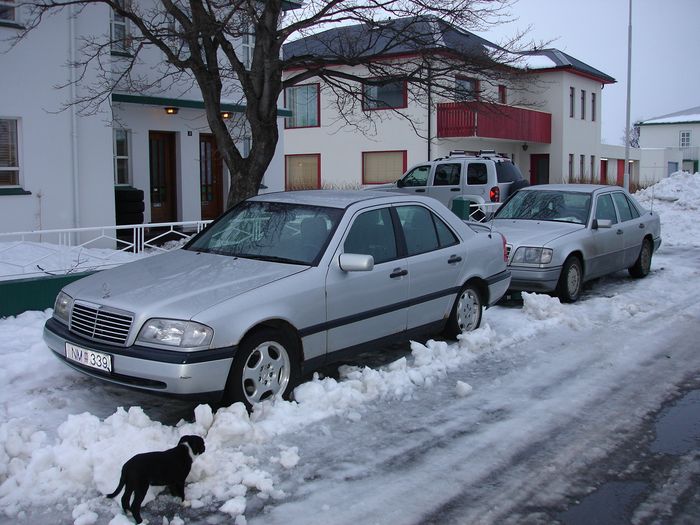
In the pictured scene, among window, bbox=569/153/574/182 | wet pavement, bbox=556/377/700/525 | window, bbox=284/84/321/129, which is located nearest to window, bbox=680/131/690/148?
window, bbox=569/153/574/182

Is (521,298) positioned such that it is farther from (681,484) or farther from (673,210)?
(673,210)

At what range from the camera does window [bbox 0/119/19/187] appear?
13.2 m

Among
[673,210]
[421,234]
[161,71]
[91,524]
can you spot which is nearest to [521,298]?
[421,234]

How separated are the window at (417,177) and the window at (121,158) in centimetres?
726

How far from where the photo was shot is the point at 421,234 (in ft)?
25.2

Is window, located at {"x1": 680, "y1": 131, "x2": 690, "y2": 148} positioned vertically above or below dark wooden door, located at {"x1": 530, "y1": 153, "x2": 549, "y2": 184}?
above

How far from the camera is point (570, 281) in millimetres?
10516

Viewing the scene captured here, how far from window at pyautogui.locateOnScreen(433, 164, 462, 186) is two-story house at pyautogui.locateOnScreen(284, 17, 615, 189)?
5.60m

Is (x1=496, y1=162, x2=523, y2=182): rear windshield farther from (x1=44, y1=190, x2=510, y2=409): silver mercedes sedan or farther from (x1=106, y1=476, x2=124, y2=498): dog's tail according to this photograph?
(x1=106, y1=476, x2=124, y2=498): dog's tail

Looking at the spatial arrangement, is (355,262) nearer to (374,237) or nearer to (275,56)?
(374,237)

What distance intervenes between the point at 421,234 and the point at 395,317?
99cm

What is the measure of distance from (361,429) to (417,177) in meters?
15.4

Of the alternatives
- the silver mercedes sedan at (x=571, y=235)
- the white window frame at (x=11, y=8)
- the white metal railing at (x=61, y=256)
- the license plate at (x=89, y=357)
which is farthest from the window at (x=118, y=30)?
the license plate at (x=89, y=357)

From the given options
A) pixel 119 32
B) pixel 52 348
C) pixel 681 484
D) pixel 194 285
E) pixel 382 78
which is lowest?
pixel 681 484
